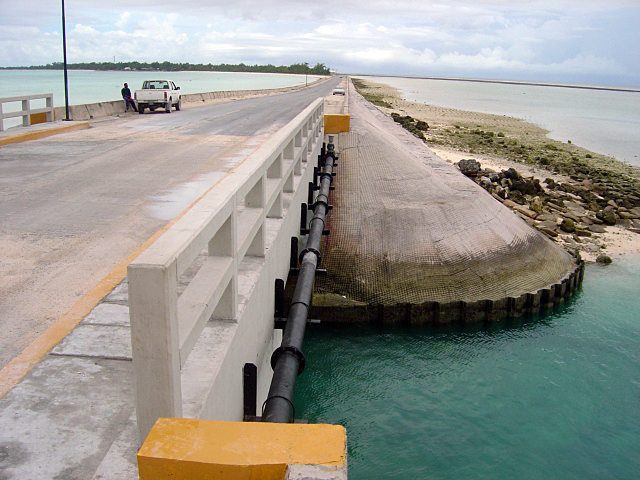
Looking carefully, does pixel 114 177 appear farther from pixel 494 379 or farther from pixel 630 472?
pixel 630 472

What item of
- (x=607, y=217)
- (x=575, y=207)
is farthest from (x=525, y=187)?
(x=607, y=217)

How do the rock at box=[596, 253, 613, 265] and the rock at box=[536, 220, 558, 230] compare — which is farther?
the rock at box=[536, 220, 558, 230]

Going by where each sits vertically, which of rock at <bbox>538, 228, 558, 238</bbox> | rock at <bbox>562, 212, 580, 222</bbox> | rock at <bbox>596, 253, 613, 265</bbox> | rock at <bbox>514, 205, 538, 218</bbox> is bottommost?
rock at <bbox>596, 253, 613, 265</bbox>

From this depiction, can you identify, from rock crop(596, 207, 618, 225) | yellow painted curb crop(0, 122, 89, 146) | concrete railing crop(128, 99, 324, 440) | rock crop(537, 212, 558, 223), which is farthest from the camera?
rock crop(596, 207, 618, 225)

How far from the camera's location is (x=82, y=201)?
33.0 ft

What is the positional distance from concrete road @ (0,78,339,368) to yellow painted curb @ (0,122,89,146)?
381 mm

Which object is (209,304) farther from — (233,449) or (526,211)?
(526,211)

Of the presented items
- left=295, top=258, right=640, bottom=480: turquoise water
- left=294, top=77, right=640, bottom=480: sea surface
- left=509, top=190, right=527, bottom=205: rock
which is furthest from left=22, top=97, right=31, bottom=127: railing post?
left=509, top=190, right=527, bottom=205: rock

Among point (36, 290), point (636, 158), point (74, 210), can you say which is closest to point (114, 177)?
point (74, 210)

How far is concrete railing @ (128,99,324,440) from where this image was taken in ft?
9.75

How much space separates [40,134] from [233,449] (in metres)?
17.9

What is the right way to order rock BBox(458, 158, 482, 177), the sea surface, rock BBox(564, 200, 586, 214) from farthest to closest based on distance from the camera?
rock BBox(458, 158, 482, 177) → rock BBox(564, 200, 586, 214) → the sea surface

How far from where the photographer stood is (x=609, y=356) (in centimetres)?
1088

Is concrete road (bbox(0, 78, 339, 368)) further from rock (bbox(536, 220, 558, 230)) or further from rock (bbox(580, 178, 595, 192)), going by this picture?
rock (bbox(580, 178, 595, 192))
